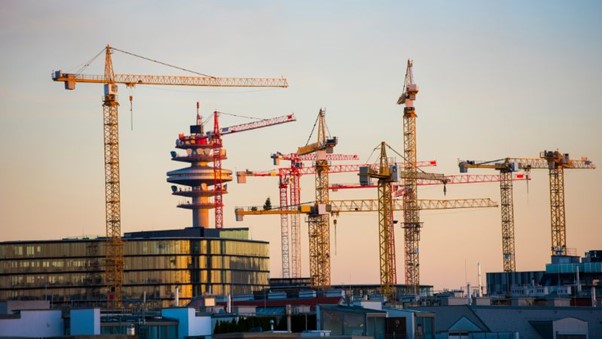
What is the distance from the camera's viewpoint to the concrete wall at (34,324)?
116750 millimetres

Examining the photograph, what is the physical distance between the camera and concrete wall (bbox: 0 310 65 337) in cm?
11675

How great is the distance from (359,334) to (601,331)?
96.1 ft

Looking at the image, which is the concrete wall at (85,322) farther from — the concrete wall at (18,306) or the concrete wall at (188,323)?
the concrete wall at (18,306)

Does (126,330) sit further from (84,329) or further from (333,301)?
(333,301)

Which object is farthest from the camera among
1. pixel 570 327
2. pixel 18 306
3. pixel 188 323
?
pixel 18 306

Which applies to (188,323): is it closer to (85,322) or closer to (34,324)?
(85,322)

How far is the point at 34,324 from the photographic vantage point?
397ft

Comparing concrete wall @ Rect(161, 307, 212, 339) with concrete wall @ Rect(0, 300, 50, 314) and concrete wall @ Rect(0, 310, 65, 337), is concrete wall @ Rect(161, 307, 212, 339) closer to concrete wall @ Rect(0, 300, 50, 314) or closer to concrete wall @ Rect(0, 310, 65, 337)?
concrete wall @ Rect(0, 310, 65, 337)

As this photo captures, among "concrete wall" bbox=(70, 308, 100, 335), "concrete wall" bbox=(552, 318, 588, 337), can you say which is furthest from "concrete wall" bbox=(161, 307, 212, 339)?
"concrete wall" bbox=(552, 318, 588, 337)

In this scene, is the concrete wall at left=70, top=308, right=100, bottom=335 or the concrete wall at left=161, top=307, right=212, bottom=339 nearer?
the concrete wall at left=70, top=308, right=100, bottom=335

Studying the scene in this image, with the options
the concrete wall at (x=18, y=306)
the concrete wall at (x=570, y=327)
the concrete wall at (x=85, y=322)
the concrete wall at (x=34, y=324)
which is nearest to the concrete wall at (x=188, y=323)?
the concrete wall at (x=85, y=322)

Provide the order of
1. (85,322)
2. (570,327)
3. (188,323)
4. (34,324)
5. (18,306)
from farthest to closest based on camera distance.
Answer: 1. (18,306)
2. (570,327)
3. (188,323)
4. (34,324)
5. (85,322)

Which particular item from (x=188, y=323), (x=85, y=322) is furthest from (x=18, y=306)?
(x=188, y=323)

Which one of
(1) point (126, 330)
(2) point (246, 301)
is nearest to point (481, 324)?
(1) point (126, 330)
